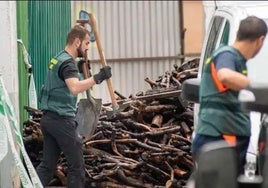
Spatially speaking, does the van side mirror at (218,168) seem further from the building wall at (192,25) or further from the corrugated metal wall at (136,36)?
the building wall at (192,25)

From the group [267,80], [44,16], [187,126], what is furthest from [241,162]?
[44,16]

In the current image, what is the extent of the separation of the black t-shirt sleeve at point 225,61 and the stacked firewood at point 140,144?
11.4 feet

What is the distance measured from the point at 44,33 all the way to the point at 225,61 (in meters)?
8.21

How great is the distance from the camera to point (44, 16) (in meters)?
12.8

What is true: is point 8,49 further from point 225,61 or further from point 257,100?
point 257,100

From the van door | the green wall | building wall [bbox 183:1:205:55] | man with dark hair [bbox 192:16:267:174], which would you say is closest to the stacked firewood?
the green wall

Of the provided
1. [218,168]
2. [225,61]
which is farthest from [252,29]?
[218,168]

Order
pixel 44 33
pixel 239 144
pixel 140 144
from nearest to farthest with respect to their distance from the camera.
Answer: pixel 239 144 → pixel 140 144 → pixel 44 33

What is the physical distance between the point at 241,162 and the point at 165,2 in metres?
15.3

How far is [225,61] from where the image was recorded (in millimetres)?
4855

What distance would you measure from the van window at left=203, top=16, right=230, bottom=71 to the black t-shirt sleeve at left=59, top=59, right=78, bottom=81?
139 centimetres

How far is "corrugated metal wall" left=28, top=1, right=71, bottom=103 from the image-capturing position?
479 inches

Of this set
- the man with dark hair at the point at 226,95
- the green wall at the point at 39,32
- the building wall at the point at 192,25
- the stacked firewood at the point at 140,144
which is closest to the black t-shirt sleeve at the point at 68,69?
the stacked firewood at the point at 140,144

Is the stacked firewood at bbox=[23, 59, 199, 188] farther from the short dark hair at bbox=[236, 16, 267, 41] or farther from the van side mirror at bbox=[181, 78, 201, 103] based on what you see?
the short dark hair at bbox=[236, 16, 267, 41]
